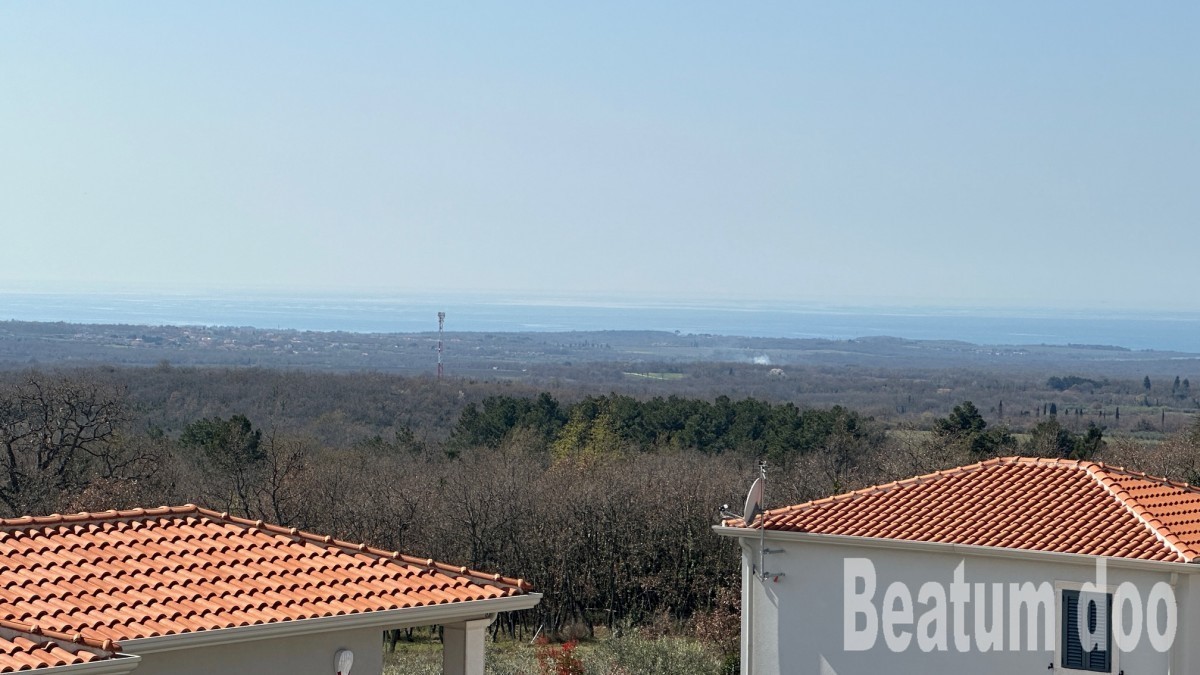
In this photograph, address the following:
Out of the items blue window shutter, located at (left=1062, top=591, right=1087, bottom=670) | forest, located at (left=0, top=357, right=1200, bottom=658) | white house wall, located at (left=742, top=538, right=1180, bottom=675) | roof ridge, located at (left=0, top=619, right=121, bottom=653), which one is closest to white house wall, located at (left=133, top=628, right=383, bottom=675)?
roof ridge, located at (left=0, top=619, right=121, bottom=653)

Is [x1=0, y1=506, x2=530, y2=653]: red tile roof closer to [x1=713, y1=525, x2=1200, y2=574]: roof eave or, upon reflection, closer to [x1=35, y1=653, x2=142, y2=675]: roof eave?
Answer: [x1=35, y1=653, x2=142, y2=675]: roof eave

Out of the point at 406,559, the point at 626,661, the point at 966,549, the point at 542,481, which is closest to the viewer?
the point at 406,559

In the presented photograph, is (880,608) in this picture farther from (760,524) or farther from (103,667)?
(103,667)

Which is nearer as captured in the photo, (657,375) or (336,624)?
(336,624)

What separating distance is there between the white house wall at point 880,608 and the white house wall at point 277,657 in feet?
29.3

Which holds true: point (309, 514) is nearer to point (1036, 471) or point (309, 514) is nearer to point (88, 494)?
point (88, 494)

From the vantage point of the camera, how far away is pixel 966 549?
17.9 meters

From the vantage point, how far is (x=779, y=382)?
130000mm

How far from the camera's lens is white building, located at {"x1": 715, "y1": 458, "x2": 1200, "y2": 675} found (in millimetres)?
16766

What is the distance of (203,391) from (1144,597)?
63537mm

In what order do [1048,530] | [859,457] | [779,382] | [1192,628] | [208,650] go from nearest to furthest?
[208,650]
[1192,628]
[1048,530]
[859,457]
[779,382]

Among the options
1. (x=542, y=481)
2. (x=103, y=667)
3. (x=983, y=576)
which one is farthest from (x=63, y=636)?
Answer: (x=542, y=481)

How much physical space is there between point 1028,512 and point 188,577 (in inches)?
437

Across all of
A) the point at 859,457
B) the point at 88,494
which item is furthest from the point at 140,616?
the point at 859,457
